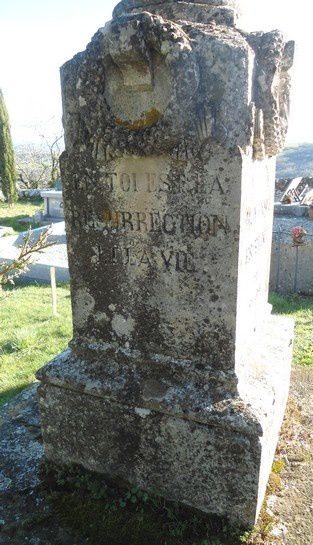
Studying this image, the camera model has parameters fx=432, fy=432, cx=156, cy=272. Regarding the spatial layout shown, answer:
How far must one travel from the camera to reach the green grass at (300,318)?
4867 mm

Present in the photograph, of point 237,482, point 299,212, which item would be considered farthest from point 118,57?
point 299,212

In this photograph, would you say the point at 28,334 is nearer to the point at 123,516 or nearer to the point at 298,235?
the point at 123,516

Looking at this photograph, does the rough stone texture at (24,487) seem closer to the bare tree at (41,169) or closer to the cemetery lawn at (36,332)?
the cemetery lawn at (36,332)

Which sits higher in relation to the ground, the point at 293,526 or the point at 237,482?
the point at 237,482

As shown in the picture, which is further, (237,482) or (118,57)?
(237,482)

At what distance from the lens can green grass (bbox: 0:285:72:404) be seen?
15.3 ft

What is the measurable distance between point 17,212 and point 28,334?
1337 centimetres

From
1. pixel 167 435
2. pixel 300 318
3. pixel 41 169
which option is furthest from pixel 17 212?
pixel 167 435

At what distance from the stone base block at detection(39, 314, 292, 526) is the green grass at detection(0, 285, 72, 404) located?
1.12m

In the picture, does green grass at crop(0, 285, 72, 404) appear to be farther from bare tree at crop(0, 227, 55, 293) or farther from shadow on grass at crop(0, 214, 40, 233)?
shadow on grass at crop(0, 214, 40, 233)

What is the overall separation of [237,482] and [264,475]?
0.77 ft

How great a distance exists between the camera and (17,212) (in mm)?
18047

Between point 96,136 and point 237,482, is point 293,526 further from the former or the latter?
point 96,136

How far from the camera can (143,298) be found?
282 cm
